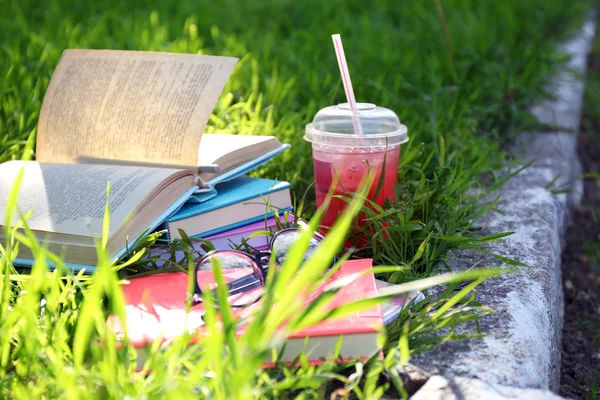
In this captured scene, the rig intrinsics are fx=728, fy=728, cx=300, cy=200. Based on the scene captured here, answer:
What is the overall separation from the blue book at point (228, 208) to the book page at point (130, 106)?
11cm

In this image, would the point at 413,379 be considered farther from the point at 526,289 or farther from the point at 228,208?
the point at 228,208

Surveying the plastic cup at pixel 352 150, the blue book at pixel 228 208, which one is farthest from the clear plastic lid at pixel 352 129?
the blue book at pixel 228 208

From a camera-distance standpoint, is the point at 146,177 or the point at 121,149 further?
the point at 121,149

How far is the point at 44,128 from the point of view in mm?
1895

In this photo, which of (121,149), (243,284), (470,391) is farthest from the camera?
(121,149)

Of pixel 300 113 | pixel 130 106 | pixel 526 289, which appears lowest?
pixel 526 289

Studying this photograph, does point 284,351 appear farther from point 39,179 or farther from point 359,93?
point 359,93

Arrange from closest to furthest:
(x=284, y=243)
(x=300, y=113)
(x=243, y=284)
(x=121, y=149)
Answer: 1. (x=243, y=284)
2. (x=284, y=243)
3. (x=121, y=149)
4. (x=300, y=113)

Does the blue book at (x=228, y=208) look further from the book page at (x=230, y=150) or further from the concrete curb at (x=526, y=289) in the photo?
the concrete curb at (x=526, y=289)

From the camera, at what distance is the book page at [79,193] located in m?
1.48

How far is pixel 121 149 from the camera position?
1791 mm

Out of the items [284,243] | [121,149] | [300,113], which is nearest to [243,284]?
[284,243]

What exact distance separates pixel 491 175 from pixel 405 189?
57 cm

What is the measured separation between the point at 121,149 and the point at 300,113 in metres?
0.82
